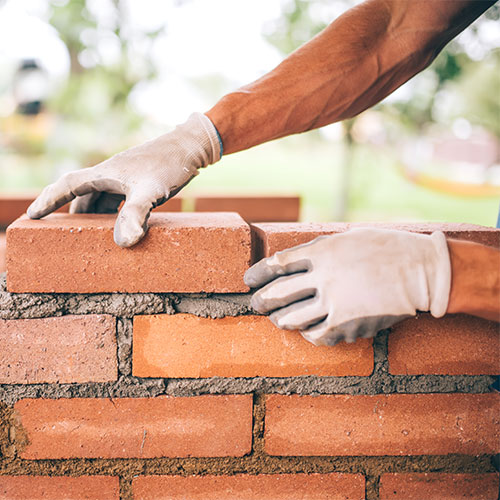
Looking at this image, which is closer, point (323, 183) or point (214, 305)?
point (214, 305)

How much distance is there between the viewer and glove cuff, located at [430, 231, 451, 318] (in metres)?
1.01

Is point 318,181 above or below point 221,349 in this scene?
below

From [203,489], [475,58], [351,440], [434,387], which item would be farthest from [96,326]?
[475,58]

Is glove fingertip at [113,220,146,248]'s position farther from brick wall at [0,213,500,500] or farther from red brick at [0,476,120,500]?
red brick at [0,476,120,500]

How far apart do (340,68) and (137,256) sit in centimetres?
80

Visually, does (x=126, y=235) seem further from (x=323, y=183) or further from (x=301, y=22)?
(x=323, y=183)

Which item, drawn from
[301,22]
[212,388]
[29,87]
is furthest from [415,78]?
[29,87]

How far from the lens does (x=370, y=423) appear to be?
1.19 m

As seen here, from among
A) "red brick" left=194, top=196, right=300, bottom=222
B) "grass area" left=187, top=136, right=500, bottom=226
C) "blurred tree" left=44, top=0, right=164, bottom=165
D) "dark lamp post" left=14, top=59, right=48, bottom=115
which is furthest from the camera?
"grass area" left=187, top=136, right=500, bottom=226

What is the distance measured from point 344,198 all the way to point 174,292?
6443 millimetres

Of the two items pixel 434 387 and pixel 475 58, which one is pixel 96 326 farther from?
pixel 475 58

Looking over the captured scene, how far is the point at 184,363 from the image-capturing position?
45.3 inches

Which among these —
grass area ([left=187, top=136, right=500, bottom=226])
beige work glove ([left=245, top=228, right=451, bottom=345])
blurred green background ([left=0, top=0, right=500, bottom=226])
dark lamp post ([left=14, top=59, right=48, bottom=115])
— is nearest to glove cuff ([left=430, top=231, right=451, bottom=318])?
beige work glove ([left=245, top=228, right=451, bottom=345])

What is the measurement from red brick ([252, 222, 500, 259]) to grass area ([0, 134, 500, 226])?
6470mm
